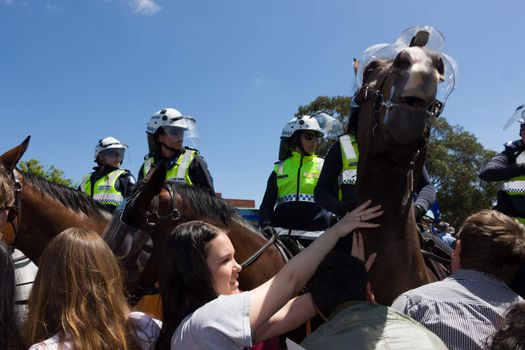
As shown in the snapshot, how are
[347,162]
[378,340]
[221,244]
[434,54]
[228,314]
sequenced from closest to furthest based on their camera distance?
[378,340]
[228,314]
[221,244]
[434,54]
[347,162]

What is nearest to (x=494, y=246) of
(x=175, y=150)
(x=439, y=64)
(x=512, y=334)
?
(x=439, y=64)

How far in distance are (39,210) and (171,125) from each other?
1.92 metres

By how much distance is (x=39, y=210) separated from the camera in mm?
4938

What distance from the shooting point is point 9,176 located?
4656mm

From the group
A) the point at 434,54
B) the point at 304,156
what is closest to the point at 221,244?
the point at 434,54

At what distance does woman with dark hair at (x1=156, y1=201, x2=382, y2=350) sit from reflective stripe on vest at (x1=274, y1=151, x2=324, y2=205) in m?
3.56

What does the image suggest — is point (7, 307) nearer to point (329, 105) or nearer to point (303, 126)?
point (303, 126)

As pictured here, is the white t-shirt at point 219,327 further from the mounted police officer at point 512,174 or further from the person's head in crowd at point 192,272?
the mounted police officer at point 512,174

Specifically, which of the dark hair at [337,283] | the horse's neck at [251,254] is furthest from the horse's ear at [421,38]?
the horse's neck at [251,254]

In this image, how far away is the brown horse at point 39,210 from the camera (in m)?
4.70

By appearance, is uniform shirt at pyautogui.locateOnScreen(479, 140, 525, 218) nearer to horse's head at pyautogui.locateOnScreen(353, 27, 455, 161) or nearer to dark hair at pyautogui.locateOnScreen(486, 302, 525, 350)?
horse's head at pyautogui.locateOnScreen(353, 27, 455, 161)

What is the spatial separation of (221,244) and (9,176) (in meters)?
3.12

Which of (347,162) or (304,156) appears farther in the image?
(304,156)

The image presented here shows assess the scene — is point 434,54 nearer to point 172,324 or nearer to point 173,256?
point 173,256
